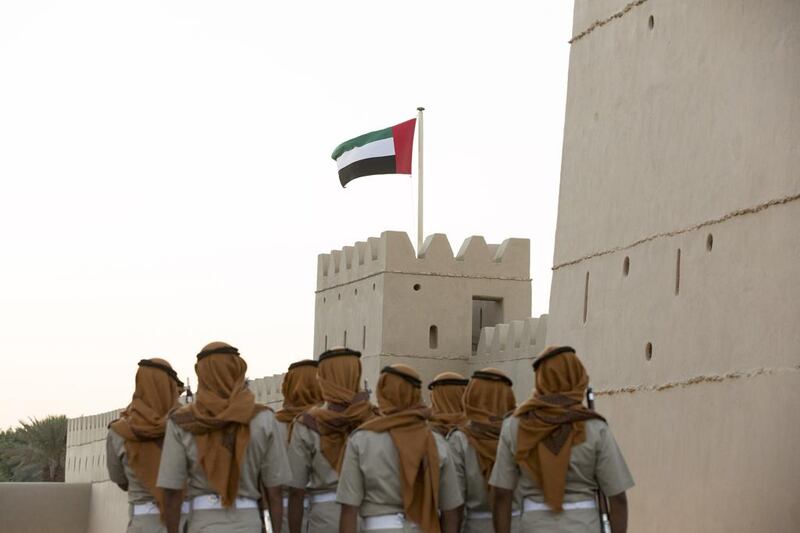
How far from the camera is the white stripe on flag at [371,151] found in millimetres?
28766

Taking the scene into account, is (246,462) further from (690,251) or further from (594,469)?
(690,251)

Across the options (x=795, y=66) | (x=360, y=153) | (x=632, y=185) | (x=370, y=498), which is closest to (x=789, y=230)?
(x=795, y=66)

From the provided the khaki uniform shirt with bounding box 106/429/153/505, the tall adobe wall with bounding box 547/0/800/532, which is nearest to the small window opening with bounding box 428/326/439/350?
the tall adobe wall with bounding box 547/0/800/532

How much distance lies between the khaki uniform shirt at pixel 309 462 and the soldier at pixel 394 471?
122 cm

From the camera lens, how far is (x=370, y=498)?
24.1ft

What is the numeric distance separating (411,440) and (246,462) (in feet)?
2.77

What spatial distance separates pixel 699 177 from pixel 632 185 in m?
1.43

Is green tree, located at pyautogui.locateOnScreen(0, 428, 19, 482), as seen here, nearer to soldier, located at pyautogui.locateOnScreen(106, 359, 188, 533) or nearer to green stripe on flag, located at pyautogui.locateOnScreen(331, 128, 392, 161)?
green stripe on flag, located at pyautogui.locateOnScreen(331, 128, 392, 161)

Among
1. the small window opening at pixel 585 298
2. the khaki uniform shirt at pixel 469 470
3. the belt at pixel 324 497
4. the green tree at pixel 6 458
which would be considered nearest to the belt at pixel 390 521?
the khaki uniform shirt at pixel 469 470

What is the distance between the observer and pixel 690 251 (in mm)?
12836

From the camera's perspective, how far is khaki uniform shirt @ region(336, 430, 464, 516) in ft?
24.0

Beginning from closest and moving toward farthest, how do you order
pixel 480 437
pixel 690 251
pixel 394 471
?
pixel 394 471 < pixel 480 437 < pixel 690 251

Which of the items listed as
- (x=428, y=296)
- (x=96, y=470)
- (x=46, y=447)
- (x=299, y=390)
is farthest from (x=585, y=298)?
(x=46, y=447)

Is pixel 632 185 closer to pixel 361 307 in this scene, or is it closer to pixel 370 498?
pixel 370 498
